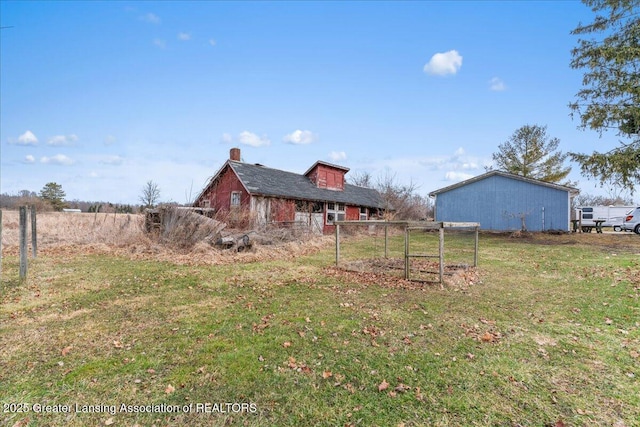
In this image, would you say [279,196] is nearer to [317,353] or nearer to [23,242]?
[23,242]

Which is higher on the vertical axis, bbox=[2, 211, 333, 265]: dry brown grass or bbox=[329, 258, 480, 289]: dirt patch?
bbox=[2, 211, 333, 265]: dry brown grass

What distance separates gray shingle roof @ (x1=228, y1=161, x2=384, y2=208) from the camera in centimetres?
1918

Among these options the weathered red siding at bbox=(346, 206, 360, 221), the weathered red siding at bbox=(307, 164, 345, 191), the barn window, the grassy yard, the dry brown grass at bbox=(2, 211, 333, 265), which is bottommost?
the grassy yard

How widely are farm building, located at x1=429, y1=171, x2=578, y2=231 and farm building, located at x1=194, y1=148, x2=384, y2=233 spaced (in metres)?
7.14

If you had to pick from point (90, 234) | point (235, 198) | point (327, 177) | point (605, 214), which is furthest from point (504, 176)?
point (90, 234)

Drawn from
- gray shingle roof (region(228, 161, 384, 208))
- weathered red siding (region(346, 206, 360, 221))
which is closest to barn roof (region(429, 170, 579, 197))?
gray shingle roof (region(228, 161, 384, 208))

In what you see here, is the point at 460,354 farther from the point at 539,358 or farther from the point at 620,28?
the point at 620,28

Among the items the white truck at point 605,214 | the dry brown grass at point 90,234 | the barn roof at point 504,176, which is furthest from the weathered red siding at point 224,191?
the white truck at point 605,214

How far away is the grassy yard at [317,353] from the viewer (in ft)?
9.96

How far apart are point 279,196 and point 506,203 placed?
1714 centimetres

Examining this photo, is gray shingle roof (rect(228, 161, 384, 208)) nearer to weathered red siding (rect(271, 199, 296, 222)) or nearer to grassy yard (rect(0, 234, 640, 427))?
weathered red siding (rect(271, 199, 296, 222))

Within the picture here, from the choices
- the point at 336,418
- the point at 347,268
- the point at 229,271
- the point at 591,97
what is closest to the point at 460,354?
the point at 336,418

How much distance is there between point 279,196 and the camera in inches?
775

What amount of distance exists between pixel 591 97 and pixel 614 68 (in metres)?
1.44
